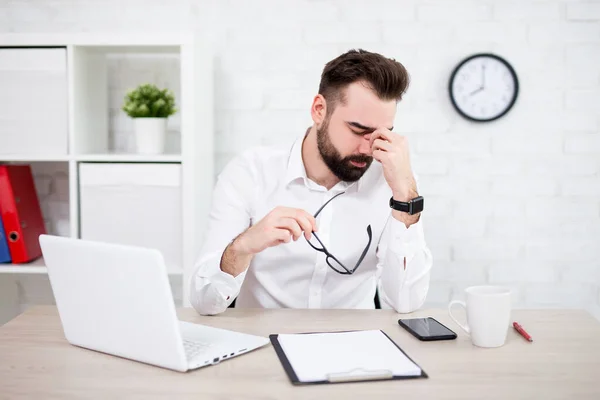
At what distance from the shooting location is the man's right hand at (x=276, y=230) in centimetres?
145

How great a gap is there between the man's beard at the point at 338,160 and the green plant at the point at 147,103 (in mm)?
765

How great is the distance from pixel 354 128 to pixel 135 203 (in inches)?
36.8

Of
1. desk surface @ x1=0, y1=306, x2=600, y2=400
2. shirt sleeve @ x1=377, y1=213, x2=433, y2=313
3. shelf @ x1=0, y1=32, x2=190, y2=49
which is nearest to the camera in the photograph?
desk surface @ x1=0, y1=306, x2=600, y2=400

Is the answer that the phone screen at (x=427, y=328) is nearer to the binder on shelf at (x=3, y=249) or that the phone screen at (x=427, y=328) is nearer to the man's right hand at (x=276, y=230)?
the man's right hand at (x=276, y=230)

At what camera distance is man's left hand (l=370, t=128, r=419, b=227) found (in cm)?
175

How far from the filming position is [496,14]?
2.63 metres

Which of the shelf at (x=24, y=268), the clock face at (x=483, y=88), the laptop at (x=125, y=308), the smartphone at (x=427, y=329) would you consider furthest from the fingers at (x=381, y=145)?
the shelf at (x=24, y=268)

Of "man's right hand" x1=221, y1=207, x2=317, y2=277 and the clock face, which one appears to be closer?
"man's right hand" x1=221, y1=207, x2=317, y2=277

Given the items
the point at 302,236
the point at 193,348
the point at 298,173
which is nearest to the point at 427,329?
the point at 193,348

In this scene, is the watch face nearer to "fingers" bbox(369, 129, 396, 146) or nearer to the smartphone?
"fingers" bbox(369, 129, 396, 146)

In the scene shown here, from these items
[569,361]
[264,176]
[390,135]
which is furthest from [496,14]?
[569,361]

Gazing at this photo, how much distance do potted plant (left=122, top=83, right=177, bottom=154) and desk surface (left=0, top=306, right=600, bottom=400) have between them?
1070 mm

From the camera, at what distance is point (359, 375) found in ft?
A: 3.65

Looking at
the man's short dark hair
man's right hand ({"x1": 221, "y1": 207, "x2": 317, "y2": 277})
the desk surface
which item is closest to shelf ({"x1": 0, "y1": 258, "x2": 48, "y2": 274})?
the desk surface
